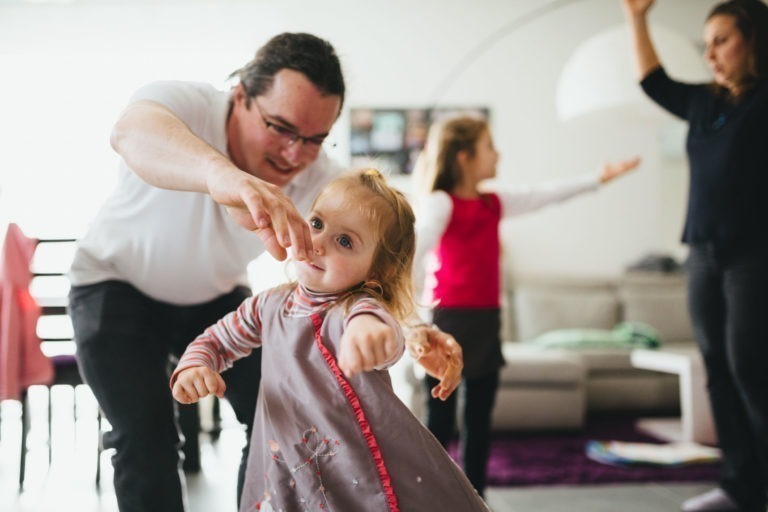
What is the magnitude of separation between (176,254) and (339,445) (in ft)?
1.72

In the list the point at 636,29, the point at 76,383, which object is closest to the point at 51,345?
the point at 76,383

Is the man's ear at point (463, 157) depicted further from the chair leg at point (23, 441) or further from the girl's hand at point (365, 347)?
the chair leg at point (23, 441)

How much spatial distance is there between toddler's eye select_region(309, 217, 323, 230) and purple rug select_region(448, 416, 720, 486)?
1.98 metres

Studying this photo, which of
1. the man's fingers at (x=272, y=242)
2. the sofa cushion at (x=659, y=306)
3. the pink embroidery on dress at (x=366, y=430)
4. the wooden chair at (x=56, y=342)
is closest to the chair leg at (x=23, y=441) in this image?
the wooden chair at (x=56, y=342)

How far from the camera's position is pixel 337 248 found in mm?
1037

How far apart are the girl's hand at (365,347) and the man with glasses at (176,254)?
28 cm

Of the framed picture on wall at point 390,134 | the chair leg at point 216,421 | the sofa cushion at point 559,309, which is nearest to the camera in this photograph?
the chair leg at point 216,421

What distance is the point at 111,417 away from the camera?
4.00 ft

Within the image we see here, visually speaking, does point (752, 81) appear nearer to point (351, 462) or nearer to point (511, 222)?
point (351, 462)

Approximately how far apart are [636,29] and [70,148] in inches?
156

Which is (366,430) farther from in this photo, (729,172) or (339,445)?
(729,172)

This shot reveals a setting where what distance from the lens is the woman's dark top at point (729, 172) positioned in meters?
1.93

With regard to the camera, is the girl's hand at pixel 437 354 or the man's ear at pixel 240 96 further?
the man's ear at pixel 240 96

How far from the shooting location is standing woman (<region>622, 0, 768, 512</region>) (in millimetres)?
1926
